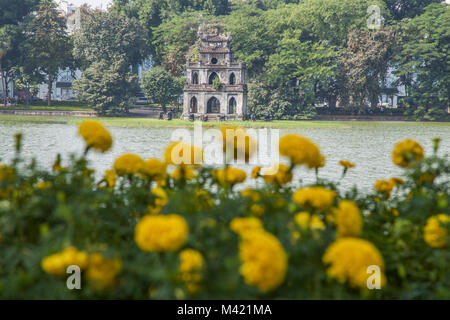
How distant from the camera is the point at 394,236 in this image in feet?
8.21

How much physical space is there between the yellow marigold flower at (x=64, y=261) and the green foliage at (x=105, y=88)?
3703 centimetres

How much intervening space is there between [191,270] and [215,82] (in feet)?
117

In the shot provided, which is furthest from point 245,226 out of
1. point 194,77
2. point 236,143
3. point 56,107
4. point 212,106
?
point 212,106

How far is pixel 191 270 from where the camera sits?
5.78 feet

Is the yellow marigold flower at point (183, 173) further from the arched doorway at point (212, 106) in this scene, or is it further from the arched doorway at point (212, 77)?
the arched doorway at point (212, 77)

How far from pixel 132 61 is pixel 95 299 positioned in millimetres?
47265

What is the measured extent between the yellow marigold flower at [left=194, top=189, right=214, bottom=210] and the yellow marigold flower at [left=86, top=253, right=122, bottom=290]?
0.72 meters

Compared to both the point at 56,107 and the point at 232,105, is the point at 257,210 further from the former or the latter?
the point at 56,107

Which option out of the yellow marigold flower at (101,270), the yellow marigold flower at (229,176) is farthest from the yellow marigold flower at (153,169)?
the yellow marigold flower at (101,270)

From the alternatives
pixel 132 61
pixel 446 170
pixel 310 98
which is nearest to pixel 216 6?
pixel 132 61

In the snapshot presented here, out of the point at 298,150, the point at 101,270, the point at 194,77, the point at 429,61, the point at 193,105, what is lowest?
the point at 101,270

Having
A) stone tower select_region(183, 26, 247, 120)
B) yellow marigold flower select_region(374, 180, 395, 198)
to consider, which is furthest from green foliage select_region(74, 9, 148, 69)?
yellow marigold flower select_region(374, 180, 395, 198)

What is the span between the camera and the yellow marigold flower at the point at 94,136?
8.47 feet

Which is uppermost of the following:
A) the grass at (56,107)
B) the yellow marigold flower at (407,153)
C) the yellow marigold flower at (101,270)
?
the grass at (56,107)
